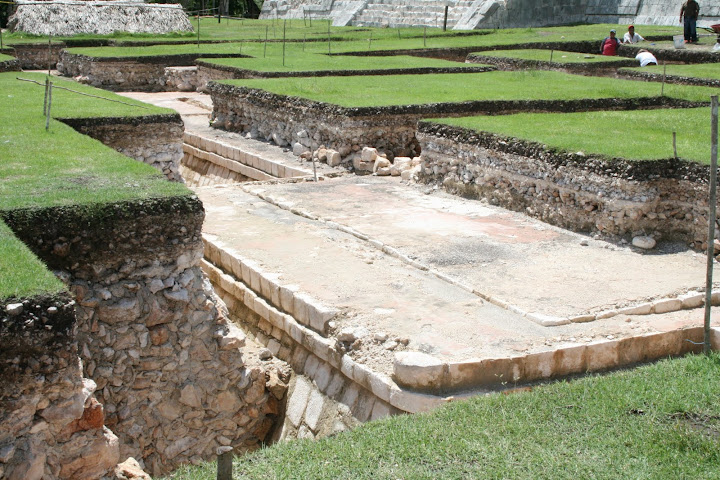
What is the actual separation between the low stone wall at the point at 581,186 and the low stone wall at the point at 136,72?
1161 centimetres

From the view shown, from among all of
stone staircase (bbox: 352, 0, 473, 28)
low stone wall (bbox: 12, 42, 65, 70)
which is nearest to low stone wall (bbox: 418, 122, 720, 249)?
low stone wall (bbox: 12, 42, 65, 70)

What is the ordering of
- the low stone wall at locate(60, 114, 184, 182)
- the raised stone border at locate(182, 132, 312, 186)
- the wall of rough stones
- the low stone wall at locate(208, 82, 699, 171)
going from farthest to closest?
the raised stone border at locate(182, 132, 312, 186) → the low stone wall at locate(208, 82, 699, 171) → the low stone wall at locate(60, 114, 184, 182) → the wall of rough stones

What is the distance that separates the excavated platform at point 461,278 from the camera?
6.28 meters

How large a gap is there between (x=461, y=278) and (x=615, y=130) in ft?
14.3

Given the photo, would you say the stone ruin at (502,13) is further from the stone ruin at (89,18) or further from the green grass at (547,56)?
the green grass at (547,56)

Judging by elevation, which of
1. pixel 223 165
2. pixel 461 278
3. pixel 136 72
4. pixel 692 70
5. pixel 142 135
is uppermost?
pixel 692 70

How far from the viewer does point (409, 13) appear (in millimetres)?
31688

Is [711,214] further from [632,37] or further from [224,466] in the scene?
[632,37]

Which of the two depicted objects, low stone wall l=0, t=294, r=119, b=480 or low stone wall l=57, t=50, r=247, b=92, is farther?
low stone wall l=57, t=50, r=247, b=92

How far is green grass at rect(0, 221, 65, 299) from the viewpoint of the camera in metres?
4.80

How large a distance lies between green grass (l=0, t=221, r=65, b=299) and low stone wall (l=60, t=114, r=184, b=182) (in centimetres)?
548

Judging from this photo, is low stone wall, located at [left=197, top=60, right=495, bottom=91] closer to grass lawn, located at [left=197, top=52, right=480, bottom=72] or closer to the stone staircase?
grass lawn, located at [left=197, top=52, right=480, bottom=72]

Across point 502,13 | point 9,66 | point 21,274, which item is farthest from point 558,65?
point 21,274

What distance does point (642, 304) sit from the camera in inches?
275
